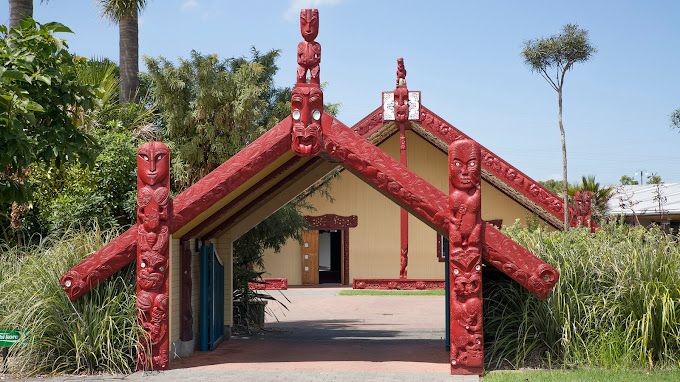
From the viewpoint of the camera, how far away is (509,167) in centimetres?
2461

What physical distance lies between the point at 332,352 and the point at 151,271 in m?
3.27

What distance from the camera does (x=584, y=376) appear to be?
397 inches

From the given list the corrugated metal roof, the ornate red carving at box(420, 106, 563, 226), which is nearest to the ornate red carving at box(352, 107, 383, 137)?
the ornate red carving at box(420, 106, 563, 226)

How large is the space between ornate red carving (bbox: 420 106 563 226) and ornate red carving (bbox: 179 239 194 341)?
13.6m

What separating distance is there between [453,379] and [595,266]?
248 cm

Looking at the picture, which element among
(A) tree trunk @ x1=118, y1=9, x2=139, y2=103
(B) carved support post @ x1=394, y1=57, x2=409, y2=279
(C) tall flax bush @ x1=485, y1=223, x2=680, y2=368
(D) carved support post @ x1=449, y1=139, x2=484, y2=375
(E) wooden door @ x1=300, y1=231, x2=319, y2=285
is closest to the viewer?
(D) carved support post @ x1=449, y1=139, x2=484, y2=375

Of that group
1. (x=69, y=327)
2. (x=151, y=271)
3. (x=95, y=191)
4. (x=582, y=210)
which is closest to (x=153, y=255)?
(x=151, y=271)

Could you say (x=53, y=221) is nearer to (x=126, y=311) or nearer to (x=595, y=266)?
(x=126, y=311)

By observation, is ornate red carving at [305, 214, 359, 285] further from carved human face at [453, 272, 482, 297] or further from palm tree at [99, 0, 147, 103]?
carved human face at [453, 272, 482, 297]

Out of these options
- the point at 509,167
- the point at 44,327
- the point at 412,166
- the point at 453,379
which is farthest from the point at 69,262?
the point at 412,166

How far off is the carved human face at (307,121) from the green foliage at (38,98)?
2639mm

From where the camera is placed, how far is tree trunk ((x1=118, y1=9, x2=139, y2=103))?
26.1 meters

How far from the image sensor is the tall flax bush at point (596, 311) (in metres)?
10.8

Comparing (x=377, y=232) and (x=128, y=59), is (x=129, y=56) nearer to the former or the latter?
(x=128, y=59)
